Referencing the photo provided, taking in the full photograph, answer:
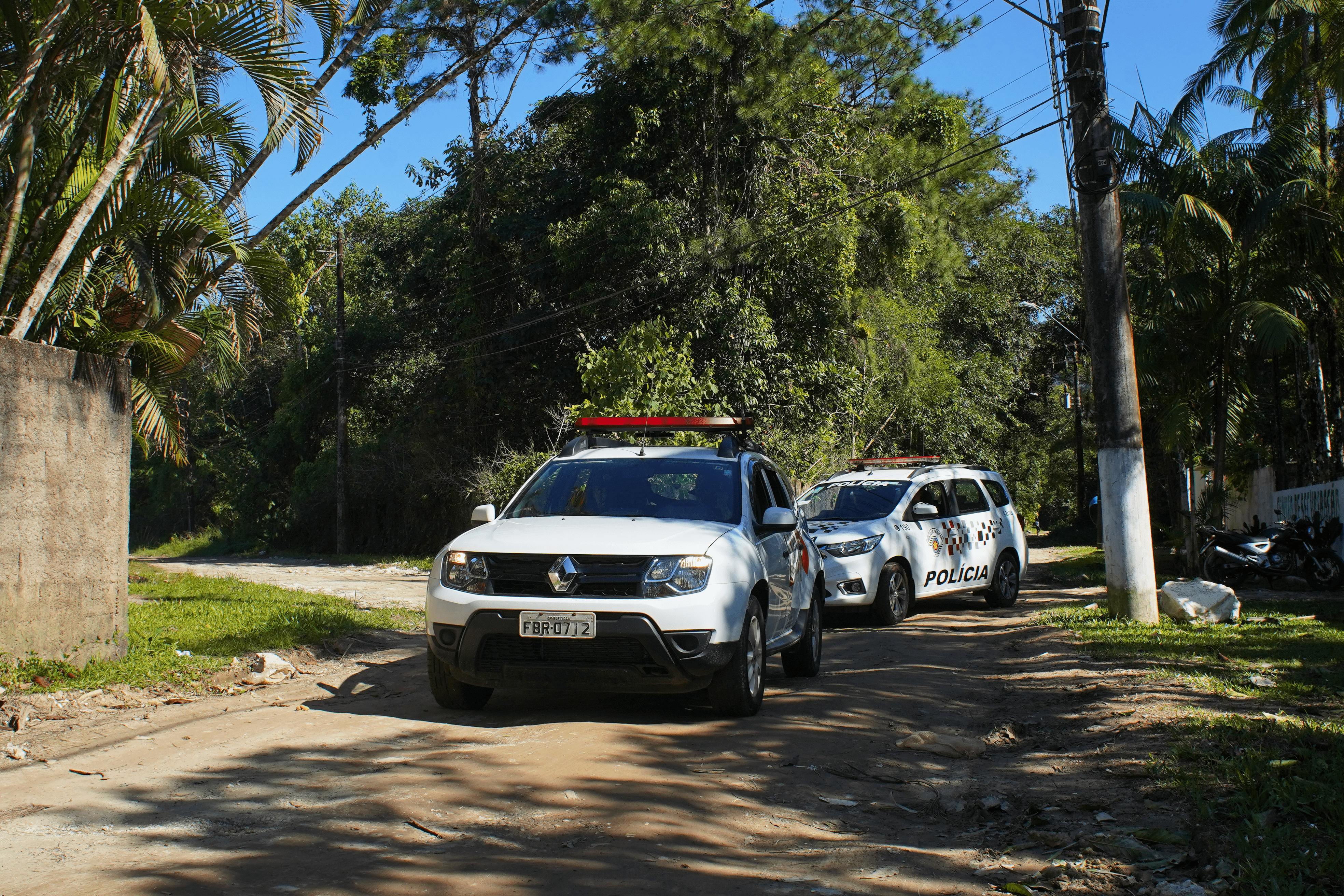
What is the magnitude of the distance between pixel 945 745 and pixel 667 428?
3.34 m

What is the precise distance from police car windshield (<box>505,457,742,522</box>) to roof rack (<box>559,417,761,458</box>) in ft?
0.75

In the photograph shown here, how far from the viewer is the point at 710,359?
76.6 feet

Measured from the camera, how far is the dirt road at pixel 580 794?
3.89 meters

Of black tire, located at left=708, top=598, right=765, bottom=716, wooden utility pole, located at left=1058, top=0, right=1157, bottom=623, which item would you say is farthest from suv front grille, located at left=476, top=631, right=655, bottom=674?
wooden utility pole, located at left=1058, top=0, right=1157, bottom=623

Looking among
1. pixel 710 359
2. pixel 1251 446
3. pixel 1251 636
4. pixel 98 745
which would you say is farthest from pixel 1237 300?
pixel 98 745

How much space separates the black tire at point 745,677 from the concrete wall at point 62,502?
466cm

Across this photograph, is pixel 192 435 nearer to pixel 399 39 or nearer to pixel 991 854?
pixel 399 39

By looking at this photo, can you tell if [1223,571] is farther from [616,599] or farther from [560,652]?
[560,652]

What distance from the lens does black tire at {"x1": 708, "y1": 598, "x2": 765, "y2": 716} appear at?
643 centimetres

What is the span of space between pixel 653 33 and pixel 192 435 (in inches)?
1195

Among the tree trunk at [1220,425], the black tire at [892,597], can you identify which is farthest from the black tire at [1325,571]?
the black tire at [892,597]

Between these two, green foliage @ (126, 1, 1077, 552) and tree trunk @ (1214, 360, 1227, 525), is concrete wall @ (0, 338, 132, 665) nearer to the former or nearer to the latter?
green foliage @ (126, 1, 1077, 552)

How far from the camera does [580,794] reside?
16.0 ft

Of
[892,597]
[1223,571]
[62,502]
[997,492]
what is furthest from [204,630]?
[1223,571]
